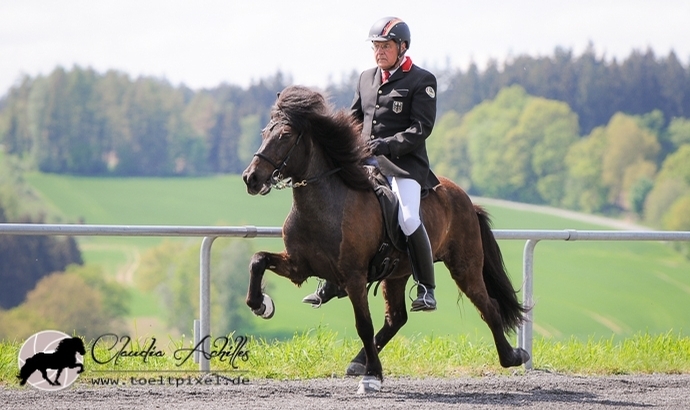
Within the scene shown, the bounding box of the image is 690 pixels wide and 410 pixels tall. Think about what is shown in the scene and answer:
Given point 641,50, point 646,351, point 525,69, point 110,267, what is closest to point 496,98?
point 525,69

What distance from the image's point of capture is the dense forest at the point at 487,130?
10169 centimetres

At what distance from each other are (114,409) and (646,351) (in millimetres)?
4995

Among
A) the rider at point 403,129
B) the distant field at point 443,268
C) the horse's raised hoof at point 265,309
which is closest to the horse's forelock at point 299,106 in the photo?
the rider at point 403,129

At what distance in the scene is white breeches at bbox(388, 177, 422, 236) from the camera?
673 cm

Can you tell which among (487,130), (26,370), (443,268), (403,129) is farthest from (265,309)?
(487,130)

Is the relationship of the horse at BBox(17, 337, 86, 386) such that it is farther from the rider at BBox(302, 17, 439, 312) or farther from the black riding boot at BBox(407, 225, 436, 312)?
the black riding boot at BBox(407, 225, 436, 312)

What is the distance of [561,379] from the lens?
7730mm

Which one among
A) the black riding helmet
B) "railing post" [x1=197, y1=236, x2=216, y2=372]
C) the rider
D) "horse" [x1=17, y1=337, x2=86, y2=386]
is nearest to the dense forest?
"railing post" [x1=197, y1=236, x2=216, y2=372]

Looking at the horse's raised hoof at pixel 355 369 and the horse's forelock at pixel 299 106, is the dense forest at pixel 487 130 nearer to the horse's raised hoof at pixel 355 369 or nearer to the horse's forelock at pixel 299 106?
the horse's raised hoof at pixel 355 369

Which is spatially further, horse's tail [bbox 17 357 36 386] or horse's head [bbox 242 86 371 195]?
horse's tail [bbox 17 357 36 386]

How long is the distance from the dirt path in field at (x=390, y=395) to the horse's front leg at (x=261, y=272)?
0.58 meters

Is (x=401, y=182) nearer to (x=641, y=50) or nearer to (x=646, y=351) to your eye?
(x=646, y=351)

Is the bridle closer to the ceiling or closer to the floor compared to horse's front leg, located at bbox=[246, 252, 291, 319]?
closer to the ceiling

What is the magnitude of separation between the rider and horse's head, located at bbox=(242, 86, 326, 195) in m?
0.56
